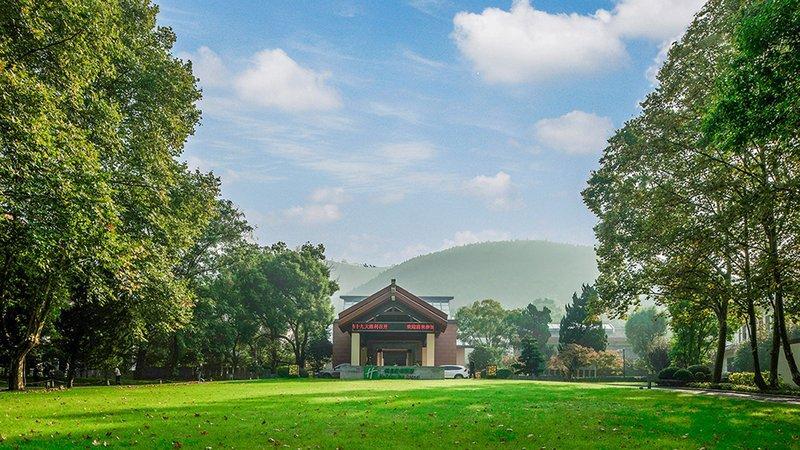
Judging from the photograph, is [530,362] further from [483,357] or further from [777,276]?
[777,276]

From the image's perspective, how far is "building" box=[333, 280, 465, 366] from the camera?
2264 inches

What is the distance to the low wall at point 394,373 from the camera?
167ft

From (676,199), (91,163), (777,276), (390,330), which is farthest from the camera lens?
(390,330)

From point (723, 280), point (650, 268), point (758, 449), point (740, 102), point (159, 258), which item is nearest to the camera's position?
point (758, 449)

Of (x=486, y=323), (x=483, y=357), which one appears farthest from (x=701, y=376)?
(x=486, y=323)

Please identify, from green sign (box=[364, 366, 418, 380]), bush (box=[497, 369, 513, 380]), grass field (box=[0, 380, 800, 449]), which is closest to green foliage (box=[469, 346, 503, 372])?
bush (box=[497, 369, 513, 380])

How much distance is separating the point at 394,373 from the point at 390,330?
19.2 ft

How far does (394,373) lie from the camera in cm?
5169

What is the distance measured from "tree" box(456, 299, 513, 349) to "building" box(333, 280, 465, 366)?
1168 inches

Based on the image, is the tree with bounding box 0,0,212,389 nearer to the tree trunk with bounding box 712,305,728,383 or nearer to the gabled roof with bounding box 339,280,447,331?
the tree trunk with bounding box 712,305,728,383

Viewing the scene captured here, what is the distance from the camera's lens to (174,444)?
10258mm

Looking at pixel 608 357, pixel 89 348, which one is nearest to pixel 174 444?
pixel 89 348

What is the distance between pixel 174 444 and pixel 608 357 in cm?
5785

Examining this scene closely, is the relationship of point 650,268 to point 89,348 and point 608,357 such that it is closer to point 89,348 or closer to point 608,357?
point 89,348
